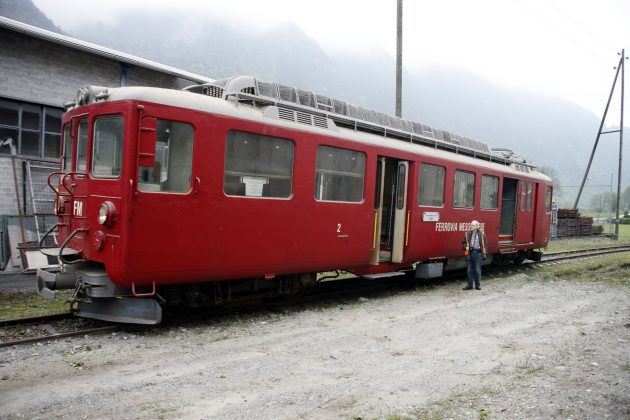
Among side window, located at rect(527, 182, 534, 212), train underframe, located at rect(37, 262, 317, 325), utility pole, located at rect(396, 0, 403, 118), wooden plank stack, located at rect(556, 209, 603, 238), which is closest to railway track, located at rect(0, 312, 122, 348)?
train underframe, located at rect(37, 262, 317, 325)

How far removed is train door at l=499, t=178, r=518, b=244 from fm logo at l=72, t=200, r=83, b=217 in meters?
11.0

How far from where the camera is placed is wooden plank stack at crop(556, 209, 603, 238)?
103 ft

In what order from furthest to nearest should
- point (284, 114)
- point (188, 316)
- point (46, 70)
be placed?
point (46, 70)
point (284, 114)
point (188, 316)

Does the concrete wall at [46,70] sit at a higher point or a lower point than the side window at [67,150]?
higher

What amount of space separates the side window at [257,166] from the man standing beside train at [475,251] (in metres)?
5.41

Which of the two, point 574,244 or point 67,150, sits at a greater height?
point 67,150

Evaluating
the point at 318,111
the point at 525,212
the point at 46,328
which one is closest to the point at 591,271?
the point at 525,212

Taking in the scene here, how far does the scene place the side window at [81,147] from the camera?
7.00m

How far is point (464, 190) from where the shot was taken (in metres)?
12.0

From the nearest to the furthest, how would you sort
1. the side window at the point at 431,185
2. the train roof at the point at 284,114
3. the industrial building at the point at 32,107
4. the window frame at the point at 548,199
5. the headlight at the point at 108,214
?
1. the headlight at the point at 108,214
2. the train roof at the point at 284,114
3. the side window at the point at 431,185
4. the industrial building at the point at 32,107
5. the window frame at the point at 548,199

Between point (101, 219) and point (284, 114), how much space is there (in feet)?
10.1

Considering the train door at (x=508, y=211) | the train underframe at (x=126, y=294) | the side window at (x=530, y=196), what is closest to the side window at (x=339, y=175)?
the train underframe at (x=126, y=294)

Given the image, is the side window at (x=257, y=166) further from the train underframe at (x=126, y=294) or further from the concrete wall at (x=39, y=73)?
the concrete wall at (x=39, y=73)

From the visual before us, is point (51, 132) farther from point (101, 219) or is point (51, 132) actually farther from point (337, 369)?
point (337, 369)
